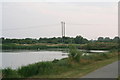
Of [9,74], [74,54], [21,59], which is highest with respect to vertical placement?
[74,54]

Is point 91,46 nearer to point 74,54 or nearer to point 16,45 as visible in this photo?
point 16,45

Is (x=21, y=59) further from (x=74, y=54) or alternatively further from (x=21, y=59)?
(x=74, y=54)

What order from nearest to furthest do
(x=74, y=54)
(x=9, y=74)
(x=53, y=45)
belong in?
(x=9, y=74)
(x=74, y=54)
(x=53, y=45)

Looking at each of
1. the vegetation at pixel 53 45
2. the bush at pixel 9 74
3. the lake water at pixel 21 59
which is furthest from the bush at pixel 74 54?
the vegetation at pixel 53 45

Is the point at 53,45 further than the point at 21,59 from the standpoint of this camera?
Yes

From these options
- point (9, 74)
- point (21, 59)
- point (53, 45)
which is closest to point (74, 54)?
point (9, 74)

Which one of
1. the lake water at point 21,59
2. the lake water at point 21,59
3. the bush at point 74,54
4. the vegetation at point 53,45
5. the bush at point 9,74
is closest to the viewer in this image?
the bush at point 9,74

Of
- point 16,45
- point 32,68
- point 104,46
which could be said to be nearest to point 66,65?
point 32,68

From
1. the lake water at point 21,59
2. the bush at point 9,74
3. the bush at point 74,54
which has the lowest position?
the lake water at point 21,59

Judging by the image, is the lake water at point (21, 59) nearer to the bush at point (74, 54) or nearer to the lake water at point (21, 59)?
the lake water at point (21, 59)

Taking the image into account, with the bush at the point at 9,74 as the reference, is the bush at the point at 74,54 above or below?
above

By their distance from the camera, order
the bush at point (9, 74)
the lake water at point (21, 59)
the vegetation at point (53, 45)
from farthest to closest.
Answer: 1. the vegetation at point (53, 45)
2. the lake water at point (21, 59)
3. the bush at point (9, 74)

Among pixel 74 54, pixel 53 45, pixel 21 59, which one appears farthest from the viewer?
pixel 53 45

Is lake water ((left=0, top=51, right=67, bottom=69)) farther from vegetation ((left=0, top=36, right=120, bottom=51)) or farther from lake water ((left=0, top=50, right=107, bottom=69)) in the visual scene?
vegetation ((left=0, top=36, right=120, bottom=51))
